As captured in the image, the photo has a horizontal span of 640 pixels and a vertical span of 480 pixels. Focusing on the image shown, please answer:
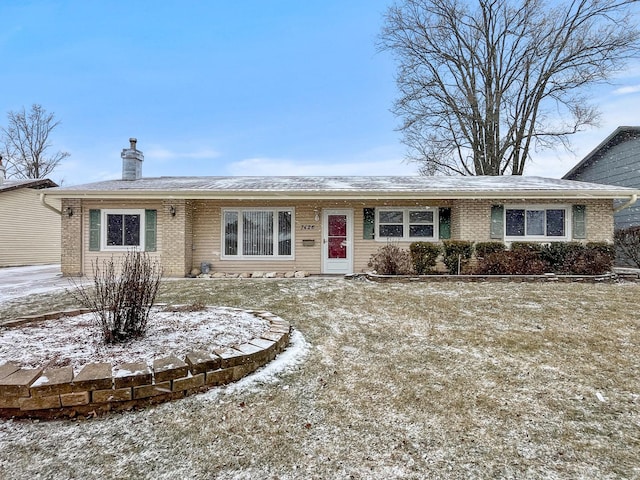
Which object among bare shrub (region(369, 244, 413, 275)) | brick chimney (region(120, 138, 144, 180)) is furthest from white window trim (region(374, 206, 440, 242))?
brick chimney (region(120, 138, 144, 180))

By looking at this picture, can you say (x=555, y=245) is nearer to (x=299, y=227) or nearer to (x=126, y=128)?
(x=299, y=227)

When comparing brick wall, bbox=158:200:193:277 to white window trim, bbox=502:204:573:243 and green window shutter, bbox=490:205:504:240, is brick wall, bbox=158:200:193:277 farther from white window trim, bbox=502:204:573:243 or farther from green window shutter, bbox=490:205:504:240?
white window trim, bbox=502:204:573:243

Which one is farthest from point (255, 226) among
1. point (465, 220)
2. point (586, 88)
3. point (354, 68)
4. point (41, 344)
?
point (586, 88)

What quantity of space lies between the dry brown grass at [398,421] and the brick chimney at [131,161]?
10994 mm

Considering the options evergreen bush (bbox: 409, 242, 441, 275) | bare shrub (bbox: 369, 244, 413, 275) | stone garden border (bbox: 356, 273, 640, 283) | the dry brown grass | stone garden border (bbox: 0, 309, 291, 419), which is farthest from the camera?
evergreen bush (bbox: 409, 242, 441, 275)

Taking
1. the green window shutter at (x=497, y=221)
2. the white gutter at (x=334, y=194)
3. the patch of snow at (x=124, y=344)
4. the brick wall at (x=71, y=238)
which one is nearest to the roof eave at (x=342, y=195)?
the white gutter at (x=334, y=194)

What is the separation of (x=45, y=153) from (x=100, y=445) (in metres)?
31.5

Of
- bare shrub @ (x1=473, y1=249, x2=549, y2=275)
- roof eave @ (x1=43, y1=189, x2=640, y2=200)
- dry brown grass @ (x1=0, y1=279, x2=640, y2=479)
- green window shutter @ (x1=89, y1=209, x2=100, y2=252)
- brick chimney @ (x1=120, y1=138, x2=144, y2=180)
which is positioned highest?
brick chimney @ (x1=120, y1=138, x2=144, y2=180)

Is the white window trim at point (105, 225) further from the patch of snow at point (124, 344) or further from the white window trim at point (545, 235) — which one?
the white window trim at point (545, 235)

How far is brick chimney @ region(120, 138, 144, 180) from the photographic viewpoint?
1224 centimetres

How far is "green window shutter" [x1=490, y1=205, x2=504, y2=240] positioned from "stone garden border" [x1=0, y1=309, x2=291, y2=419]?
884cm

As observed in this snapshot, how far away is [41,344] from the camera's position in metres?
3.15

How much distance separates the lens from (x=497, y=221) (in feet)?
32.1

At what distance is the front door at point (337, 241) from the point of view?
33.7 ft
